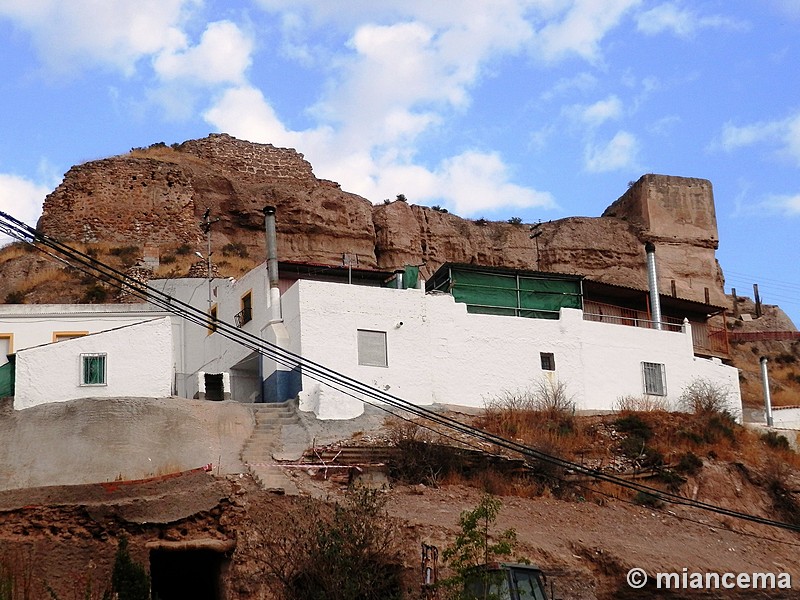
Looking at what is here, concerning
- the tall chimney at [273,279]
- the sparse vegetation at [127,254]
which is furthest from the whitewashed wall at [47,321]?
the sparse vegetation at [127,254]

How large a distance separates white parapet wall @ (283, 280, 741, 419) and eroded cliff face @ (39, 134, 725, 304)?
16.1m

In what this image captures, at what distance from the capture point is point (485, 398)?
1273 inches

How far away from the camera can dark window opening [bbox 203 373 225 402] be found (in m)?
32.8

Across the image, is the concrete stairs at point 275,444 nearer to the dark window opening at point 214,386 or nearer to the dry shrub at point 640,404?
the dark window opening at point 214,386

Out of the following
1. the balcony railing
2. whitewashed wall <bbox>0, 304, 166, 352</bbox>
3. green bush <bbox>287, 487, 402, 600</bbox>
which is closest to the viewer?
green bush <bbox>287, 487, 402, 600</bbox>

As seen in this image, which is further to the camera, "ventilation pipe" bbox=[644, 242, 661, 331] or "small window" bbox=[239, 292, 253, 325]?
"ventilation pipe" bbox=[644, 242, 661, 331]

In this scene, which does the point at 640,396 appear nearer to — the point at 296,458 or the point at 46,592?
the point at 296,458

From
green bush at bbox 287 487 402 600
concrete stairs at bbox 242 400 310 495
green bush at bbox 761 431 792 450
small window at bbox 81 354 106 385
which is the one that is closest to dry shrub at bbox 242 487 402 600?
green bush at bbox 287 487 402 600

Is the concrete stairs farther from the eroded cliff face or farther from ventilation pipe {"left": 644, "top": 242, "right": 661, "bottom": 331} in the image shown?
the eroded cliff face

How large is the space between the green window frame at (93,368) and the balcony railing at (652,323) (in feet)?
47.2

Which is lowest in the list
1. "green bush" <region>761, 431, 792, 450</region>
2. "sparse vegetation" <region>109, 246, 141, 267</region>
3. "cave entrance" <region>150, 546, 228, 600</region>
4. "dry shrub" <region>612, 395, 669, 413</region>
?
"cave entrance" <region>150, 546, 228, 600</region>

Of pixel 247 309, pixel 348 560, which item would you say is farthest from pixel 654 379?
pixel 348 560

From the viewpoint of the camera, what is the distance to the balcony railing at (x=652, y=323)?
37312mm

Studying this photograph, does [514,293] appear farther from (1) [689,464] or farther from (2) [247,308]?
(1) [689,464]
